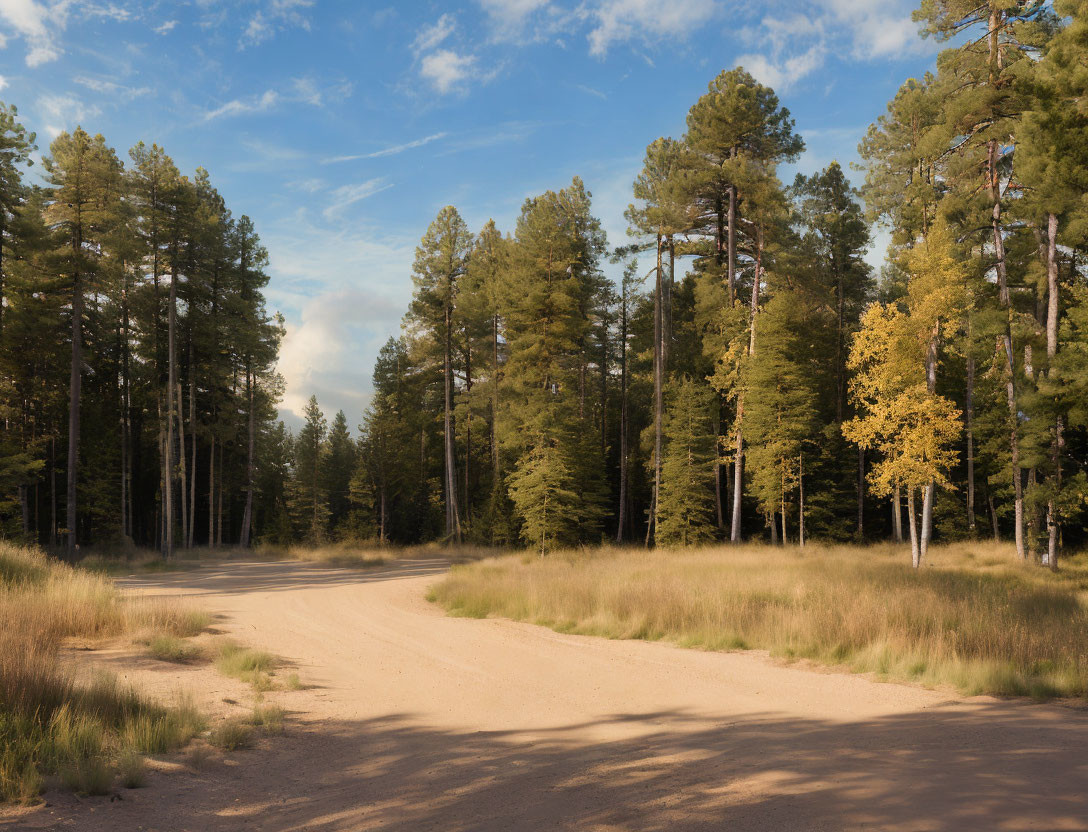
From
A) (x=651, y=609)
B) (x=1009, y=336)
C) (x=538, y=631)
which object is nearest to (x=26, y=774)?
(x=538, y=631)

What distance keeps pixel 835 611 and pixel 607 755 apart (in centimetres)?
683

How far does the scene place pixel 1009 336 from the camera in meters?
22.6

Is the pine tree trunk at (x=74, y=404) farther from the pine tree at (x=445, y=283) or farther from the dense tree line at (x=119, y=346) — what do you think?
the pine tree at (x=445, y=283)

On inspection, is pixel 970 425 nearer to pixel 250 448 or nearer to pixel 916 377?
pixel 916 377

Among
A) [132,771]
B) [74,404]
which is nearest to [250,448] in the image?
[74,404]

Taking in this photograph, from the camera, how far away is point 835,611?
1093cm

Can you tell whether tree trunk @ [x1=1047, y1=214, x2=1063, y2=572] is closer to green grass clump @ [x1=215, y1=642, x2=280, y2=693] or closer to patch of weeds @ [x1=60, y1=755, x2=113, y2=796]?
green grass clump @ [x1=215, y1=642, x2=280, y2=693]

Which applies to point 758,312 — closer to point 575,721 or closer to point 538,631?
point 538,631

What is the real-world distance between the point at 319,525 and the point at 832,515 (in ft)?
112

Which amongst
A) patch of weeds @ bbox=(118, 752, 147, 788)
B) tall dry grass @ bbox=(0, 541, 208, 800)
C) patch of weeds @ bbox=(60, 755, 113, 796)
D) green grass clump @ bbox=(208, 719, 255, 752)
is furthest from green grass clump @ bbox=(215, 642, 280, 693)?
patch of weeds @ bbox=(60, 755, 113, 796)

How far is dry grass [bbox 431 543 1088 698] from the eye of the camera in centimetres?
848

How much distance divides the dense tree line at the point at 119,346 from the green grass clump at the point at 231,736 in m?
23.5

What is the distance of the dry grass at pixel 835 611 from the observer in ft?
27.8

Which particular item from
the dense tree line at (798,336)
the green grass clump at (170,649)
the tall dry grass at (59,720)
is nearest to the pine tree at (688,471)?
the dense tree line at (798,336)
